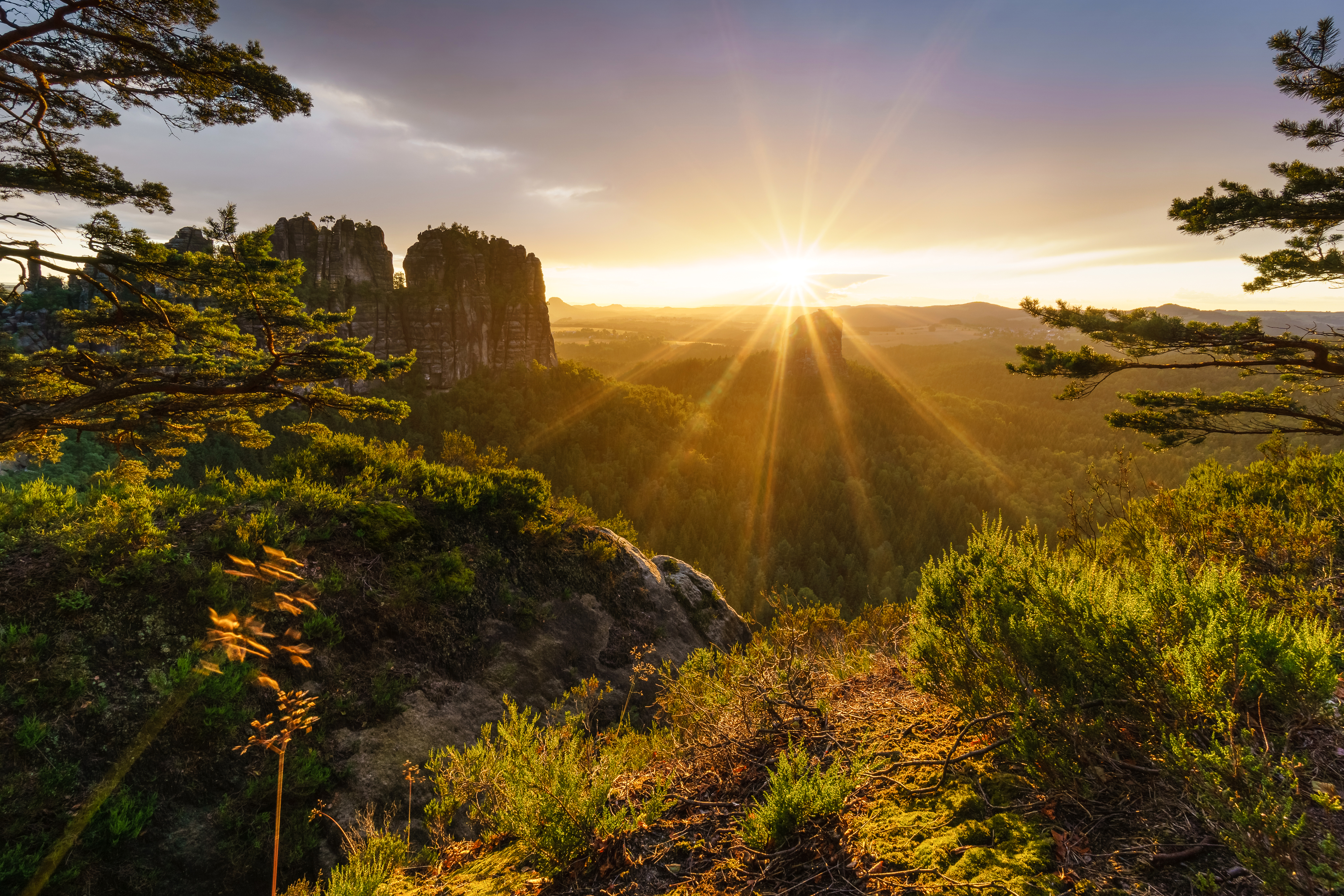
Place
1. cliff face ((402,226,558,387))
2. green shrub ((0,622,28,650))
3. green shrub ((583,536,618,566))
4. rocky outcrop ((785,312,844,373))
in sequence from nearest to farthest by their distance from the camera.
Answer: green shrub ((0,622,28,650)), green shrub ((583,536,618,566)), cliff face ((402,226,558,387)), rocky outcrop ((785,312,844,373))

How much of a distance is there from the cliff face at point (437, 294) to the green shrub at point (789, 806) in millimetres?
64760

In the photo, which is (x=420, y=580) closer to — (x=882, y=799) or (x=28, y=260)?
(x=28, y=260)

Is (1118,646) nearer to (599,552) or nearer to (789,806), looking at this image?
(789,806)

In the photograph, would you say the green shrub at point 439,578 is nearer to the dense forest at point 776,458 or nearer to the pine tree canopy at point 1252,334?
the pine tree canopy at point 1252,334

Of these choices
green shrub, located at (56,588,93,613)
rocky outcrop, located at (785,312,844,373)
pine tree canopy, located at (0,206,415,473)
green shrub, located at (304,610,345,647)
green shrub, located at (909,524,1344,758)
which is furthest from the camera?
rocky outcrop, located at (785,312,844,373)

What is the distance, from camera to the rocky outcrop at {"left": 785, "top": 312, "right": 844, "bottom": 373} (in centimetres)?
10569

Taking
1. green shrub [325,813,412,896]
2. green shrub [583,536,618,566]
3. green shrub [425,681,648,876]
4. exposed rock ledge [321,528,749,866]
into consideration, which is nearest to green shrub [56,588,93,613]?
exposed rock ledge [321,528,749,866]

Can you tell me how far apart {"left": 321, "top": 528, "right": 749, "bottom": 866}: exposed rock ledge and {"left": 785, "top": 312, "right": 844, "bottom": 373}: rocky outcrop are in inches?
3803

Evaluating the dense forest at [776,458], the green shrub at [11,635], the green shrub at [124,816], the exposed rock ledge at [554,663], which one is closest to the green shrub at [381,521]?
the exposed rock ledge at [554,663]

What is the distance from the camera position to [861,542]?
55375mm

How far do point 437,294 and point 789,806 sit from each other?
77.8 metres

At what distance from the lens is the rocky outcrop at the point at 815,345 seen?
10569cm

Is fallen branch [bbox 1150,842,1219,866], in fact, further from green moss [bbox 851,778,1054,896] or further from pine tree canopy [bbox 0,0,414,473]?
pine tree canopy [bbox 0,0,414,473]

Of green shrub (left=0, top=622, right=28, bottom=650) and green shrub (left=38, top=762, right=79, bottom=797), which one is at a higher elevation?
green shrub (left=0, top=622, right=28, bottom=650)
